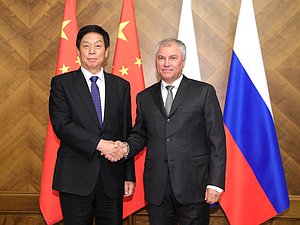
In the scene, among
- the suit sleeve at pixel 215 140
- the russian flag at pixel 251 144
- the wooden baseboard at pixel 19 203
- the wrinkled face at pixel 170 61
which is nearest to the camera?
the suit sleeve at pixel 215 140

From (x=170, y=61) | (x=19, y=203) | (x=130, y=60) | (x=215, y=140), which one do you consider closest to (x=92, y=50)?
(x=170, y=61)

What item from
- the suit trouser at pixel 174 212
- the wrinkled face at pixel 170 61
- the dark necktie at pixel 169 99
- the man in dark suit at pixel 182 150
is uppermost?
the wrinkled face at pixel 170 61

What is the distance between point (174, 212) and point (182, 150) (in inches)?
14.4

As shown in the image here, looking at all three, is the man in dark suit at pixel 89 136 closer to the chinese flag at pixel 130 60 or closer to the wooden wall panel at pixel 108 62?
the chinese flag at pixel 130 60

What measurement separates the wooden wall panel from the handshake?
111 centimetres

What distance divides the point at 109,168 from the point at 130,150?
16cm

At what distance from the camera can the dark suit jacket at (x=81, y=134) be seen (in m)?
2.01

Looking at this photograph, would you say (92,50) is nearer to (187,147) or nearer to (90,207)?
(187,147)

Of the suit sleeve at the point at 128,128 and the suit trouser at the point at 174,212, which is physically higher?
the suit sleeve at the point at 128,128

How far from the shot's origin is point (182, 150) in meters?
2.02

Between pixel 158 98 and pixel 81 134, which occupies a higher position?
pixel 158 98

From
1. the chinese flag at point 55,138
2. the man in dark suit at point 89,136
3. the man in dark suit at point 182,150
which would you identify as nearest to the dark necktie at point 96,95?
the man in dark suit at point 89,136

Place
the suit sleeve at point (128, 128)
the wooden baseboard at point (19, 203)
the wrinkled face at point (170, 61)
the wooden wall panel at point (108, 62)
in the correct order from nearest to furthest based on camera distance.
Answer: the wrinkled face at point (170, 61) → the suit sleeve at point (128, 128) → the wooden wall panel at point (108, 62) → the wooden baseboard at point (19, 203)

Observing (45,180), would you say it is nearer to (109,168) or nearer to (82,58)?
(109,168)
